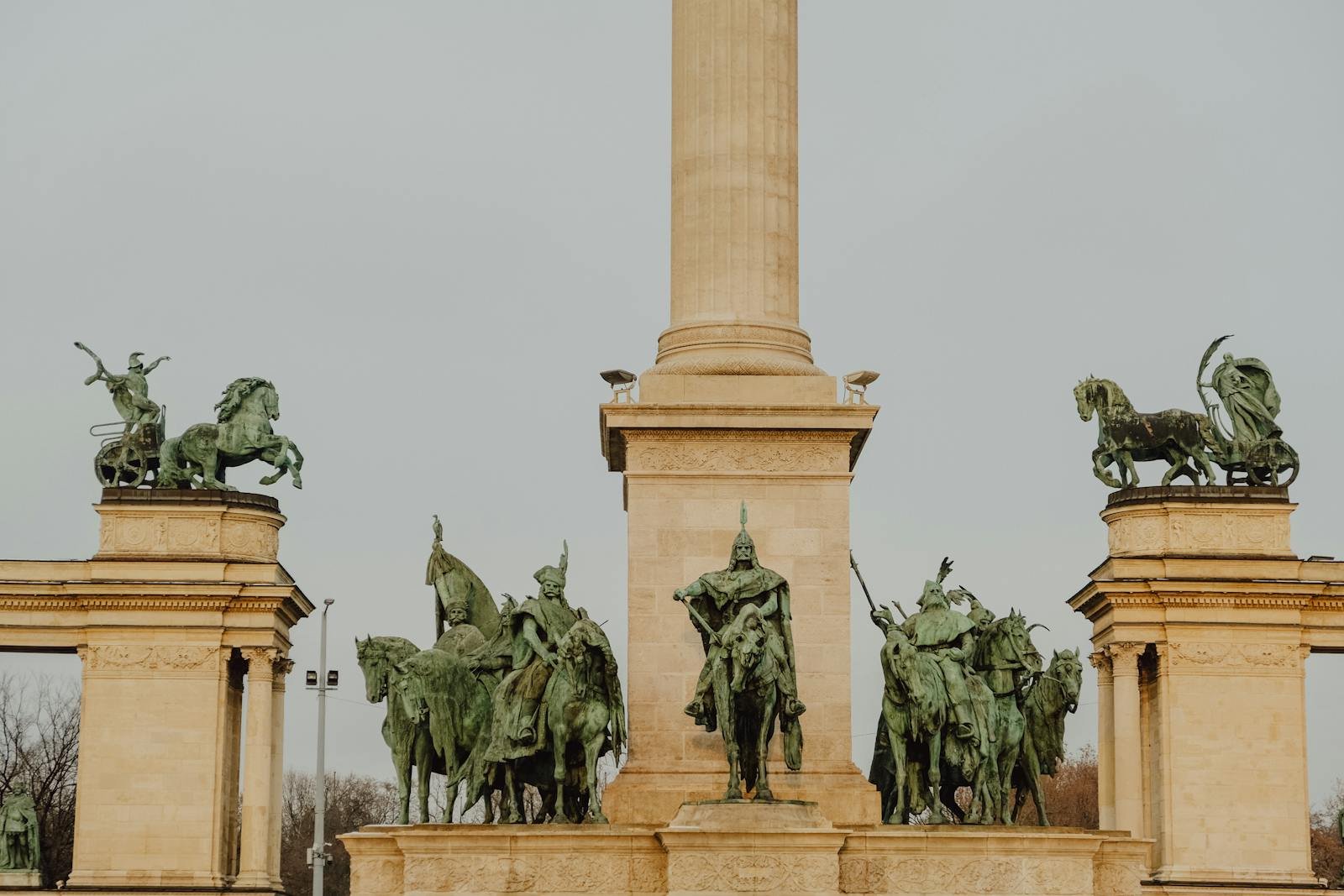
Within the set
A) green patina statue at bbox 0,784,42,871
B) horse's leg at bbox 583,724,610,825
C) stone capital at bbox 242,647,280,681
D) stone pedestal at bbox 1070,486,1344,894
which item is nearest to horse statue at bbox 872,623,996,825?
horse's leg at bbox 583,724,610,825

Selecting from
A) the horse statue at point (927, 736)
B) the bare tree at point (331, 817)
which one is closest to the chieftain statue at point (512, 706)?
the horse statue at point (927, 736)

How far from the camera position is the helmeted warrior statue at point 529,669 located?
28.6 m

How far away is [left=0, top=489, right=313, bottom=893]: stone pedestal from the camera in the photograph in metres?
63.0

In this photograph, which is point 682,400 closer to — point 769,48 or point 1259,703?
point 769,48

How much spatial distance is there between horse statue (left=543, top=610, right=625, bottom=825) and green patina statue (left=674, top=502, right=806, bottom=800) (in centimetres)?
125

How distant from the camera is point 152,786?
63.1m

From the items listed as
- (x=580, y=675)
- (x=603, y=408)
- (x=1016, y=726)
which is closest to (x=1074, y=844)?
(x=1016, y=726)

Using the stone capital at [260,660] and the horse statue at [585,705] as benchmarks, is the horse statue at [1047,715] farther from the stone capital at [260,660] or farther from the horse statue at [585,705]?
the stone capital at [260,660]

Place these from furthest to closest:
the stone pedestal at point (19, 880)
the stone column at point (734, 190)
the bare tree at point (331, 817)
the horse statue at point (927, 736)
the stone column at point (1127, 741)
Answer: the bare tree at point (331, 817) < the stone pedestal at point (19, 880) < the stone column at point (1127, 741) < the stone column at point (734, 190) < the horse statue at point (927, 736)

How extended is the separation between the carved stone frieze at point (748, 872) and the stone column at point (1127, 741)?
38625 mm

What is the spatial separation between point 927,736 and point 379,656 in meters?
7.15

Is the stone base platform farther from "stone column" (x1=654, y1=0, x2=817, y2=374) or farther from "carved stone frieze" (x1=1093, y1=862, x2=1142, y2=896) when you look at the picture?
"stone column" (x1=654, y1=0, x2=817, y2=374)

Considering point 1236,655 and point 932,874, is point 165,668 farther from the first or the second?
point 932,874

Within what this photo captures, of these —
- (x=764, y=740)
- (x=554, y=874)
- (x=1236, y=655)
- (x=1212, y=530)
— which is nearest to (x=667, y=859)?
(x=554, y=874)
